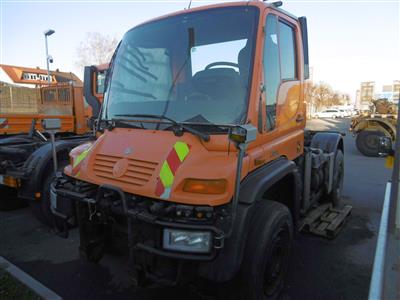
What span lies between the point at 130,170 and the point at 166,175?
360 millimetres

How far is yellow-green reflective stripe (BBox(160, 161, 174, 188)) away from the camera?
2.29 metres

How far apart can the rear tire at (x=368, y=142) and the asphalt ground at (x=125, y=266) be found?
8.21m

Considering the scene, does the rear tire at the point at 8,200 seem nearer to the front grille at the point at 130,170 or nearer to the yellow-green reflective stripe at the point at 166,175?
A: the front grille at the point at 130,170

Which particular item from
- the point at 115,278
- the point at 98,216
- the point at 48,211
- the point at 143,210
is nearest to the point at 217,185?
the point at 143,210

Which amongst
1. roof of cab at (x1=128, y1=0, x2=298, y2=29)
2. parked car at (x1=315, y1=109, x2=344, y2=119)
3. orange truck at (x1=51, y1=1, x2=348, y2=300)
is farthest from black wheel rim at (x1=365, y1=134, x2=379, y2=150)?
parked car at (x1=315, y1=109, x2=344, y2=119)

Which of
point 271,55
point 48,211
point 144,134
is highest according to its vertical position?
point 271,55

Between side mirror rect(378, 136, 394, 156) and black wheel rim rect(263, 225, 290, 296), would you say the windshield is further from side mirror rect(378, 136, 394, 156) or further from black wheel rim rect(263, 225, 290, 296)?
side mirror rect(378, 136, 394, 156)

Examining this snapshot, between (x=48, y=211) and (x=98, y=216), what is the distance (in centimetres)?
239

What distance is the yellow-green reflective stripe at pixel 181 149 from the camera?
2.40m

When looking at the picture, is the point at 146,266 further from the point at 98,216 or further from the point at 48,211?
the point at 48,211

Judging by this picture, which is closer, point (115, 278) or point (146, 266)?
point (146, 266)

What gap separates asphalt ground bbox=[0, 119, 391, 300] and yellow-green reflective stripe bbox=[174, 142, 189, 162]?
1.42 metres

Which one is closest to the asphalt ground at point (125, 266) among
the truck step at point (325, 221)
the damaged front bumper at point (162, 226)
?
the truck step at point (325, 221)

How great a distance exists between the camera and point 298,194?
3.32 meters
